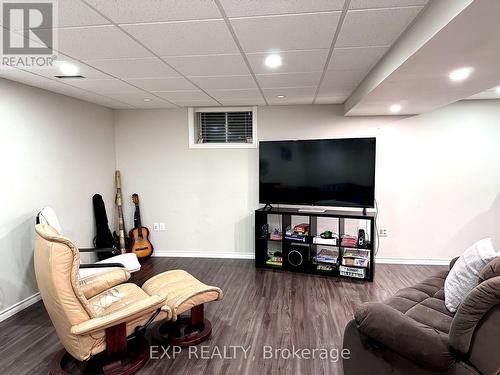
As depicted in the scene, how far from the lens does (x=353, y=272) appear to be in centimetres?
377

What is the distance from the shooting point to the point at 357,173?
386cm

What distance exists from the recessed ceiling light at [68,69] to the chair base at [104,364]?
2286 mm

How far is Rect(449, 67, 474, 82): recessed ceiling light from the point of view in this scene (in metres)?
2.13

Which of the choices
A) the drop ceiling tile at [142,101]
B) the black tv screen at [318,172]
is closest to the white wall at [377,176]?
the drop ceiling tile at [142,101]

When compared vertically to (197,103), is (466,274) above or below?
below

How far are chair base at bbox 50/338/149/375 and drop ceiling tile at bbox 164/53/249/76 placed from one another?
225 cm

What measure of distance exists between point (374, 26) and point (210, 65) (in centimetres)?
130

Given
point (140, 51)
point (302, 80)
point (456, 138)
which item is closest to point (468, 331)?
point (302, 80)

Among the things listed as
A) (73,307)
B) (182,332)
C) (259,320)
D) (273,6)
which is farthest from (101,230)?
(273,6)

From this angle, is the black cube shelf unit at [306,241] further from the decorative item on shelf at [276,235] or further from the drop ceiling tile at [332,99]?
the drop ceiling tile at [332,99]

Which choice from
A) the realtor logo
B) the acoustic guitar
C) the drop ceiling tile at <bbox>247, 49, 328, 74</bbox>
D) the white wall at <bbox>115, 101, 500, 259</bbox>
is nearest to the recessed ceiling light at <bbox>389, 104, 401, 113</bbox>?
the white wall at <bbox>115, 101, 500, 259</bbox>

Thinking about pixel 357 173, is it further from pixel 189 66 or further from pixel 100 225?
pixel 100 225

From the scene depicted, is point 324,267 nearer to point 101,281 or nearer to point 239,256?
point 239,256

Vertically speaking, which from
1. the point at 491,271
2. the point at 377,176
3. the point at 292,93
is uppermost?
the point at 292,93
